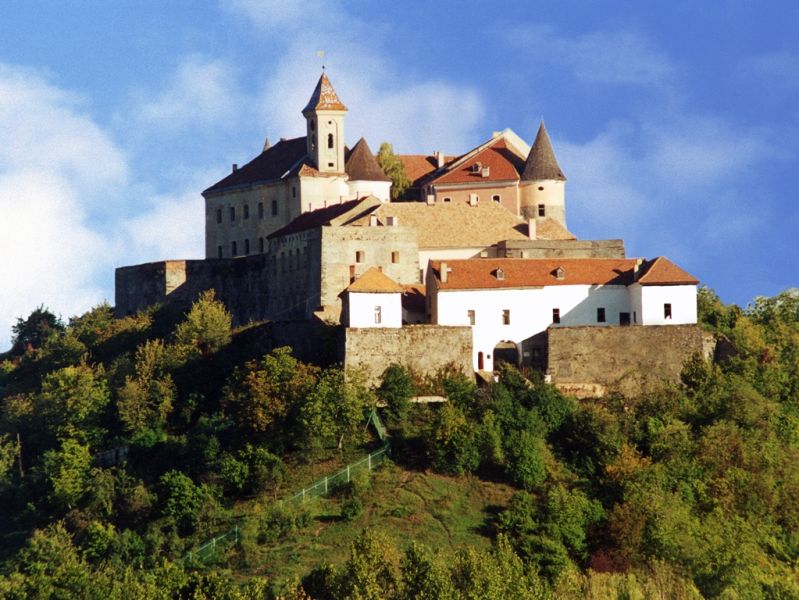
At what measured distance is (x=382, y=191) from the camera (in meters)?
96.7

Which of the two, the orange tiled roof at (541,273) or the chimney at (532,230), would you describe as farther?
the chimney at (532,230)

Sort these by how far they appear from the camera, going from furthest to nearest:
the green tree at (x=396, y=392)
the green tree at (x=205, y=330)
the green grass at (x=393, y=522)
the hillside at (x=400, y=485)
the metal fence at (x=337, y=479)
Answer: the green tree at (x=205, y=330), the green tree at (x=396, y=392), the metal fence at (x=337, y=479), the green grass at (x=393, y=522), the hillside at (x=400, y=485)

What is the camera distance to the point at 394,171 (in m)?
101

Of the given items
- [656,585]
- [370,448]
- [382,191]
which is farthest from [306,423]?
[382,191]

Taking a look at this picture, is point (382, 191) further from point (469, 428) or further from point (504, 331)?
point (469, 428)

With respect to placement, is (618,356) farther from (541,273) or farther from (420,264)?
(420,264)

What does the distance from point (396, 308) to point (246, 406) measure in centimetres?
744

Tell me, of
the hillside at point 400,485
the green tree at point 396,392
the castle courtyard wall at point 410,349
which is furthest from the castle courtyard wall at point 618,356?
the green tree at point 396,392

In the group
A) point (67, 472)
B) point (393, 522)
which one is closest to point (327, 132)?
point (67, 472)

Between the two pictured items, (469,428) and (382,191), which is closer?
(469,428)

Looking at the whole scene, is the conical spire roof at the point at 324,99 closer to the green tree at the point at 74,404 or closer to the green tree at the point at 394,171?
the green tree at the point at 394,171

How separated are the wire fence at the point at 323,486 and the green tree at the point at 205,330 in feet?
39.2

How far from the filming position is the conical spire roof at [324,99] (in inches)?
3812

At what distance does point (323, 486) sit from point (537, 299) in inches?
551
